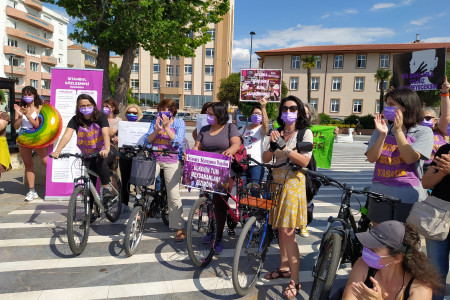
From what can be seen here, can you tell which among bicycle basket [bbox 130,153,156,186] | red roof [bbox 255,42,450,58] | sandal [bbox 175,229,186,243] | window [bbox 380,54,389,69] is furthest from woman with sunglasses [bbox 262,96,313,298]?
window [bbox 380,54,389,69]

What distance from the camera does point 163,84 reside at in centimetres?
6681

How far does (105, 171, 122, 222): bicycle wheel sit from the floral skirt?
290 centimetres

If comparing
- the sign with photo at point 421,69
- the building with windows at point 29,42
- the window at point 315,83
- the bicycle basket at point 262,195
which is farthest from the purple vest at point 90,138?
the window at point 315,83

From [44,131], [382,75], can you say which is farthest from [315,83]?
[44,131]

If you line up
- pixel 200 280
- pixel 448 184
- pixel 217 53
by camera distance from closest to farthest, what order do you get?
pixel 448 184 → pixel 200 280 → pixel 217 53

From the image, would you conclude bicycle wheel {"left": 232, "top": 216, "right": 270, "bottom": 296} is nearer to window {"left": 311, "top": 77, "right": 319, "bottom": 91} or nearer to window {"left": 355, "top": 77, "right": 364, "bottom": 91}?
window {"left": 311, "top": 77, "right": 319, "bottom": 91}

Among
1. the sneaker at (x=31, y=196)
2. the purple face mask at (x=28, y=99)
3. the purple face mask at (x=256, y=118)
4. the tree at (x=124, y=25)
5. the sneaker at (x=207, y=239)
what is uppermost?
the tree at (x=124, y=25)

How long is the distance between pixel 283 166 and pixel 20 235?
13.4ft

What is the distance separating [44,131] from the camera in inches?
245

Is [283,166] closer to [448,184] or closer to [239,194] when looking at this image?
[239,194]

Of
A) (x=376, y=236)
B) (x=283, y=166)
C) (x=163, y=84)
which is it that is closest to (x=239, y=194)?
(x=283, y=166)

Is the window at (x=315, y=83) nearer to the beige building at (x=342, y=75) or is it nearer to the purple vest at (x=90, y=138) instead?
the beige building at (x=342, y=75)

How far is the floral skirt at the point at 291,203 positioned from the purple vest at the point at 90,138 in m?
3.00

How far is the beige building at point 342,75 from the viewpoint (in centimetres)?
4934
